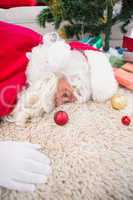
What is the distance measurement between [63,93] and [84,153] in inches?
9.5

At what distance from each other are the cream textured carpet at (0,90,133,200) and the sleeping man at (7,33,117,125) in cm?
3

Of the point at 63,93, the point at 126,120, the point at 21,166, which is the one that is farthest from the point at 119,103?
the point at 21,166

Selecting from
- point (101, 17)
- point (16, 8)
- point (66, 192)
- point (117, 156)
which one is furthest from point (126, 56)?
point (16, 8)

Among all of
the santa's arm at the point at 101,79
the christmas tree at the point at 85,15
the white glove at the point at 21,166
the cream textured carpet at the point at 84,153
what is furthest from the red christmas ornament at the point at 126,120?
the christmas tree at the point at 85,15

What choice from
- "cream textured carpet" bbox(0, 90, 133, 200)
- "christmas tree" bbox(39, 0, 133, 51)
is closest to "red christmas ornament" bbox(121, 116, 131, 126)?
"cream textured carpet" bbox(0, 90, 133, 200)

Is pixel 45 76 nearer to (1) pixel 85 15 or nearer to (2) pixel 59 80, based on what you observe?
(2) pixel 59 80

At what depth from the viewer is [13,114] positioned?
93 cm

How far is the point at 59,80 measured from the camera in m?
0.99

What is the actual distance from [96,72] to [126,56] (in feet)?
0.94

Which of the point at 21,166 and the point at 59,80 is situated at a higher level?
the point at 59,80

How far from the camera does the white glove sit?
2.42 ft

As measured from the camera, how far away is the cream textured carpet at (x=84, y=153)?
742 mm

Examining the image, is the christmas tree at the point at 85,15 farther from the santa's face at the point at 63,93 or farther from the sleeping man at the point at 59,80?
the santa's face at the point at 63,93

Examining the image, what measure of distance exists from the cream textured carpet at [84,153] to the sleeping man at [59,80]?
0.11ft
